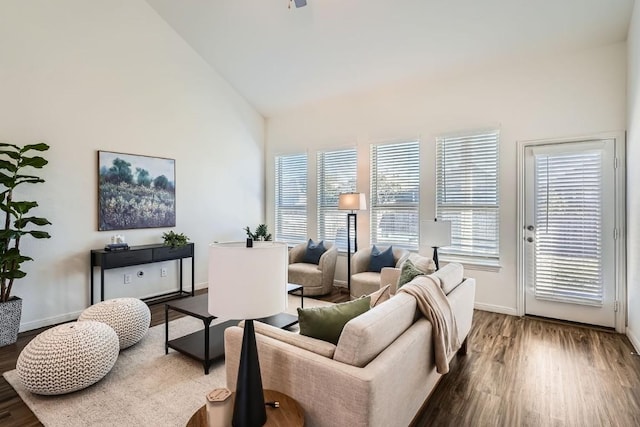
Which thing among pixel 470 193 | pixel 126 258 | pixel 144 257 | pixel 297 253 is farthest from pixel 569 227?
pixel 126 258

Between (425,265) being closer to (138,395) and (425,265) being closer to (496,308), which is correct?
(496,308)

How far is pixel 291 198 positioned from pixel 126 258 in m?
2.95

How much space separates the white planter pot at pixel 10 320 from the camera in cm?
320

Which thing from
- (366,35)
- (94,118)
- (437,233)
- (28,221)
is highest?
(366,35)

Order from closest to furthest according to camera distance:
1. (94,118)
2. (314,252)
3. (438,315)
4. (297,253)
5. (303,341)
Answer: (303,341)
(438,315)
(94,118)
(314,252)
(297,253)

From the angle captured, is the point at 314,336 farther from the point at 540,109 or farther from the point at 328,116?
the point at 328,116

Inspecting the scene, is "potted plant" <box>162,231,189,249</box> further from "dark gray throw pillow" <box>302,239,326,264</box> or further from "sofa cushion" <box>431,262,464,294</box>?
"sofa cushion" <box>431,262,464,294</box>

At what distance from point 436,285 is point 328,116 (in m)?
4.02

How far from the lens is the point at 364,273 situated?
15.4ft

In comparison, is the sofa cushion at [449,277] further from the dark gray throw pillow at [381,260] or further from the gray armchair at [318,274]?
the gray armchair at [318,274]

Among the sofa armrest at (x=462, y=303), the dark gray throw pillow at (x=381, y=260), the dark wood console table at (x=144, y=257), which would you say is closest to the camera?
the sofa armrest at (x=462, y=303)

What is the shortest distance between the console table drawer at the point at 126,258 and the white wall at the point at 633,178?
5262mm

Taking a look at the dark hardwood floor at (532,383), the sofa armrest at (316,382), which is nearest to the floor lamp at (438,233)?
the dark hardwood floor at (532,383)

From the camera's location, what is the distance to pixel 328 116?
573 cm
